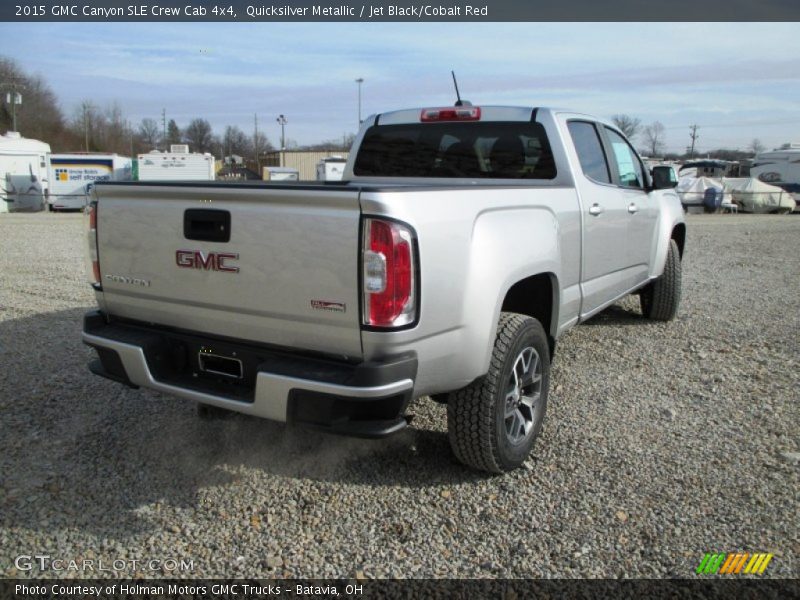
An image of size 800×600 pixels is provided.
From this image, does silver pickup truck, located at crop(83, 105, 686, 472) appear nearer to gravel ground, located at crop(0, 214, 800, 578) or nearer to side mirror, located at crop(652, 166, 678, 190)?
gravel ground, located at crop(0, 214, 800, 578)

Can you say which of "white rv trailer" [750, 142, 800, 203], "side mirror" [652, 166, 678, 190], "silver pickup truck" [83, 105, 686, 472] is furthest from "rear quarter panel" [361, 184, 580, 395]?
"white rv trailer" [750, 142, 800, 203]

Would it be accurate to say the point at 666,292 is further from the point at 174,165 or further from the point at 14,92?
the point at 14,92

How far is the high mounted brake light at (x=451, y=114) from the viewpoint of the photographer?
4.46 meters

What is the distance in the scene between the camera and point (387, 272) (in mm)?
2469

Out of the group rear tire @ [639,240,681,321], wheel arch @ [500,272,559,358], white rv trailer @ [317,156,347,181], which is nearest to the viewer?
wheel arch @ [500,272,559,358]

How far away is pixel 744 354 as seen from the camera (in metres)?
5.44

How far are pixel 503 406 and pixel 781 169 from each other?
38.8 metres

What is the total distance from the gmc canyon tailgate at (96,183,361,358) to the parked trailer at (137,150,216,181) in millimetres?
27824

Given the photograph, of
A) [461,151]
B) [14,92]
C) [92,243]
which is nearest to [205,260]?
[92,243]

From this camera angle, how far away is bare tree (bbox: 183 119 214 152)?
9306 centimetres

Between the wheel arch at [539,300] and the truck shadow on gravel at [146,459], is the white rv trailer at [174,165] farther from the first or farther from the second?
the wheel arch at [539,300]

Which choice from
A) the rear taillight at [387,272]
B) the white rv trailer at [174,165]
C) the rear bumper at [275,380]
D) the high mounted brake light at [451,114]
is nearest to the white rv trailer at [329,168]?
the white rv trailer at [174,165]

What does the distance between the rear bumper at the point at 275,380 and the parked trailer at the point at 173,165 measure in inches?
1103

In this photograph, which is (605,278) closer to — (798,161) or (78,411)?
(78,411)
